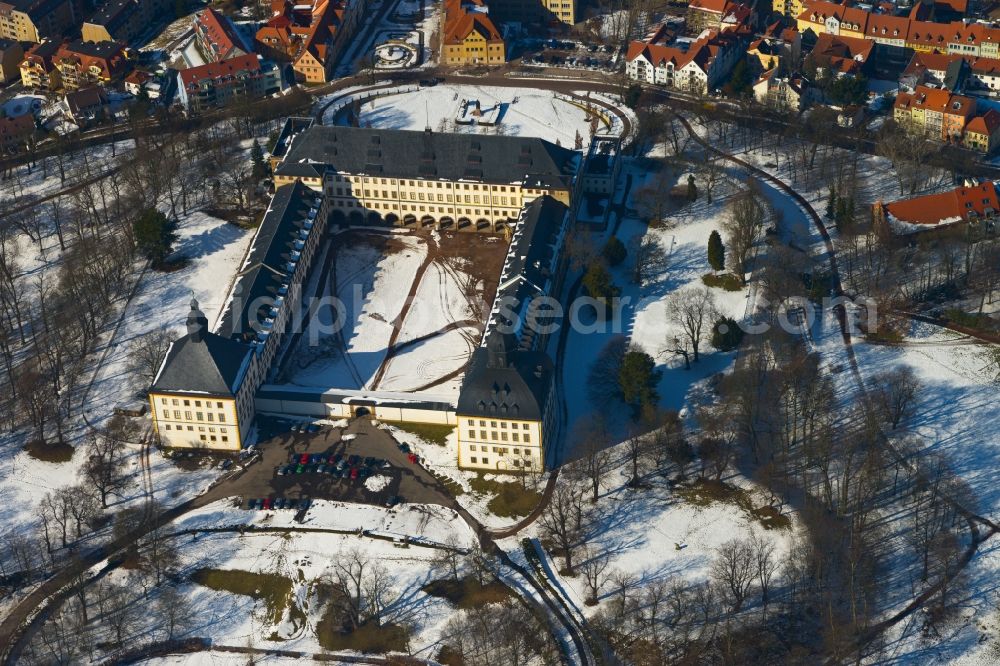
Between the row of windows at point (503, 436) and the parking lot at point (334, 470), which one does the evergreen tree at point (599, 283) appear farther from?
the parking lot at point (334, 470)

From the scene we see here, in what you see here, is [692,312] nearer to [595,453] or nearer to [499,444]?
[595,453]

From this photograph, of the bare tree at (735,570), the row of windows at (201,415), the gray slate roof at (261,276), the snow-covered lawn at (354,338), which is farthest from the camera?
the snow-covered lawn at (354,338)

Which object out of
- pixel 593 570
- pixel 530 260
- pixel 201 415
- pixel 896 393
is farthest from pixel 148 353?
pixel 896 393

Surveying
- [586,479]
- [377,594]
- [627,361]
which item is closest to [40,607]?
[377,594]

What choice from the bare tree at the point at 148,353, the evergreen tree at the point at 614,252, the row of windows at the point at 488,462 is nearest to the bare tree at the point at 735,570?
the row of windows at the point at 488,462

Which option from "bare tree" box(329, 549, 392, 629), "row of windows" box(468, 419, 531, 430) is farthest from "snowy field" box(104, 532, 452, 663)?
"row of windows" box(468, 419, 531, 430)

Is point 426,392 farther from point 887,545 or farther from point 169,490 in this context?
→ point 887,545

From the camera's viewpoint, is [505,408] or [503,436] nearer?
[505,408]
